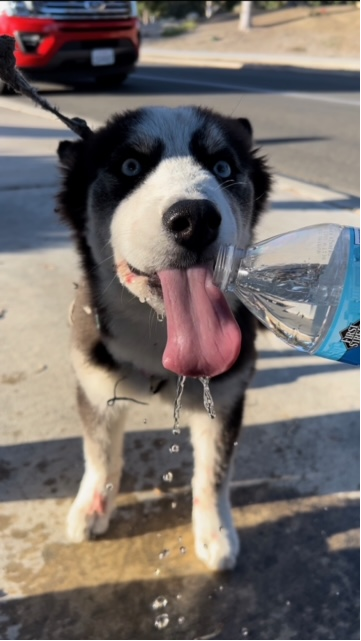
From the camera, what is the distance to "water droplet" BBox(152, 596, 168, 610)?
2037mm

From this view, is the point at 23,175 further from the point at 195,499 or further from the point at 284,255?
the point at 195,499

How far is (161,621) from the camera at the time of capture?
200cm

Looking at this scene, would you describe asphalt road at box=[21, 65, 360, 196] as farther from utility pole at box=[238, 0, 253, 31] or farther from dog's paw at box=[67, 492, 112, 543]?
utility pole at box=[238, 0, 253, 31]

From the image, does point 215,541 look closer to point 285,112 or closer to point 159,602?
point 159,602

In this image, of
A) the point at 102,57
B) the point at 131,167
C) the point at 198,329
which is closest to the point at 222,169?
the point at 131,167

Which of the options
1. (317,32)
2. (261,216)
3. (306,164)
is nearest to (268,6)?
(317,32)

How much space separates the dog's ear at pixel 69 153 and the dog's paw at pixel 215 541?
4.04ft

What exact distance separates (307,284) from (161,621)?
1070 mm

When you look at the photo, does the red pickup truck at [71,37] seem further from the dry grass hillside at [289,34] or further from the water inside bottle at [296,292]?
the dry grass hillside at [289,34]

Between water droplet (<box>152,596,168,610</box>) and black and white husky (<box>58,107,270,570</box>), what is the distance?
214mm

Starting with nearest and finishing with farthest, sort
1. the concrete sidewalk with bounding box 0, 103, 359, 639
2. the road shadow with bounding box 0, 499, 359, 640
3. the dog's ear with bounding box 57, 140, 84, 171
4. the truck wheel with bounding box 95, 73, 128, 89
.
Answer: the concrete sidewalk with bounding box 0, 103, 359, 639 < the road shadow with bounding box 0, 499, 359, 640 < the dog's ear with bounding box 57, 140, 84, 171 < the truck wheel with bounding box 95, 73, 128, 89

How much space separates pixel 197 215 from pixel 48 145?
0.55 m

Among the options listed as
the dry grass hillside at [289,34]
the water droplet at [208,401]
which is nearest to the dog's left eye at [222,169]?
the water droplet at [208,401]

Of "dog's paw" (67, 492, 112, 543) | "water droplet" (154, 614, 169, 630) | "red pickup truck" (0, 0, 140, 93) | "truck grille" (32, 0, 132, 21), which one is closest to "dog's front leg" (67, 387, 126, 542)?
"dog's paw" (67, 492, 112, 543)
